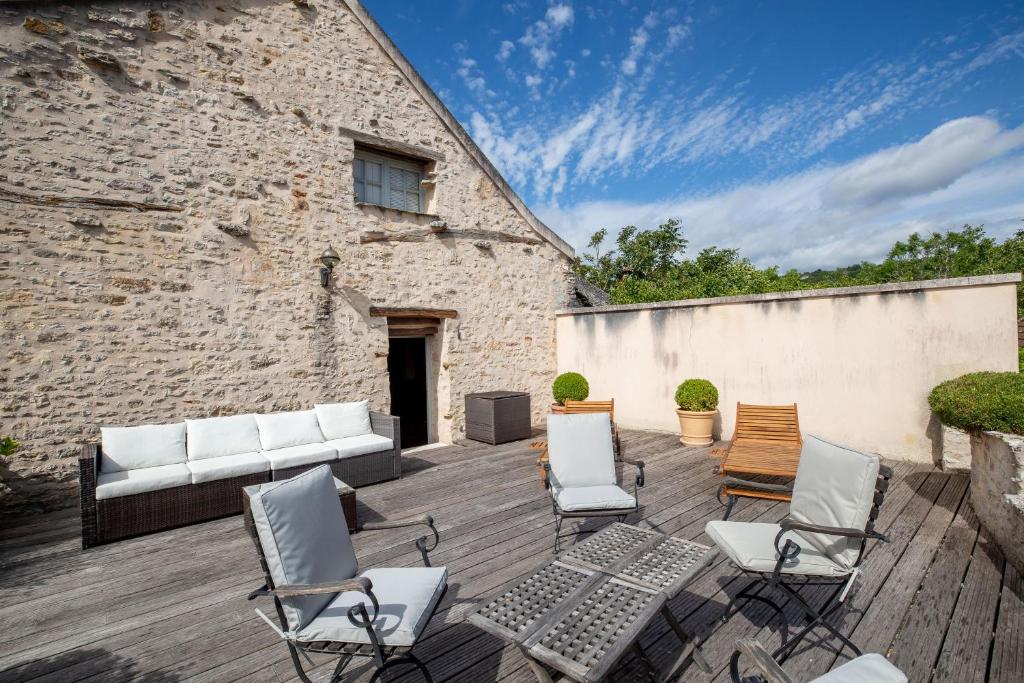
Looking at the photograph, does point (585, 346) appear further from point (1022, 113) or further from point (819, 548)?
point (1022, 113)

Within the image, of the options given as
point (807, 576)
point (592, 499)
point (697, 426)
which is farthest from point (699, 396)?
point (807, 576)

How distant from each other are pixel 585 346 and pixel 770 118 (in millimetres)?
6784

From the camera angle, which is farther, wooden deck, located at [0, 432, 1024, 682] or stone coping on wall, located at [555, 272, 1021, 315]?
stone coping on wall, located at [555, 272, 1021, 315]

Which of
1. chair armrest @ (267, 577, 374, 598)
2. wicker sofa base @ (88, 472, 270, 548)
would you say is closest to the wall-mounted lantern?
wicker sofa base @ (88, 472, 270, 548)

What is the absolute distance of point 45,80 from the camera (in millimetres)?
4785

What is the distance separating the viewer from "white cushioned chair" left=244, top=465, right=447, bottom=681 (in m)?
1.89

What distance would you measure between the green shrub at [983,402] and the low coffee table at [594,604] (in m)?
3.68

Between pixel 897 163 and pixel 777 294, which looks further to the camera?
pixel 897 163

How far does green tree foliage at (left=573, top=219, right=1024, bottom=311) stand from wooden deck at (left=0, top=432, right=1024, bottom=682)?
1486cm

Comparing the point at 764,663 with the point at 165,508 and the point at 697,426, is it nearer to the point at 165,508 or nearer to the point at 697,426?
the point at 165,508

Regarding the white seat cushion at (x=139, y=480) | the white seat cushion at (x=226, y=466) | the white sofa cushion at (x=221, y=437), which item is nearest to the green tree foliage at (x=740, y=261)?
the white sofa cushion at (x=221, y=437)

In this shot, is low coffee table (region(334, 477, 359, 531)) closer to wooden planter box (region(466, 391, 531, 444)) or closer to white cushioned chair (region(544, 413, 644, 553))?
white cushioned chair (region(544, 413, 644, 553))

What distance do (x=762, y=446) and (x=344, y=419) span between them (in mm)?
5147

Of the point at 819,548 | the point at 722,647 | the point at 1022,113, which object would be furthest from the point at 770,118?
the point at 722,647
